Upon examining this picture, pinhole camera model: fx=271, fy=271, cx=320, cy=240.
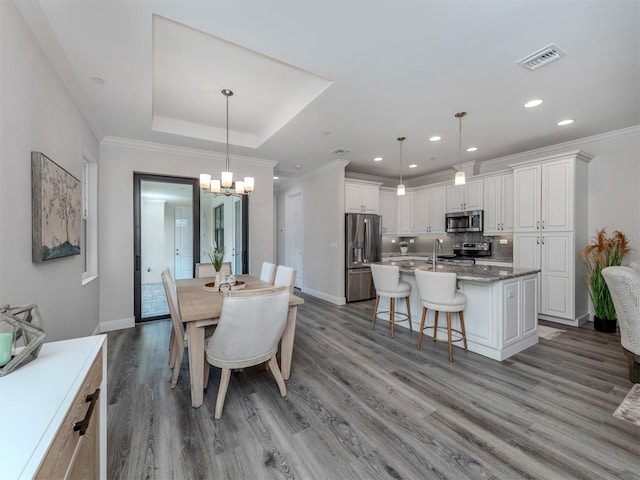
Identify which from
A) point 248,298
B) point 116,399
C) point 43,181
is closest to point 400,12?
point 248,298

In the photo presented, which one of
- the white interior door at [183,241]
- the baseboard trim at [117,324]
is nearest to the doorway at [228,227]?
the white interior door at [183,241]

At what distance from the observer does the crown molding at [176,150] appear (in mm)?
3898

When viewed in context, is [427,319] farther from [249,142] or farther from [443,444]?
[249,142]

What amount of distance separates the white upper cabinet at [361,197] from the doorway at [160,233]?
2740mm

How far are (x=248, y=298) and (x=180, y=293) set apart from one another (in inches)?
48.5

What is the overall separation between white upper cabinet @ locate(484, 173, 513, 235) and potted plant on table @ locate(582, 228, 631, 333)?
1.16m

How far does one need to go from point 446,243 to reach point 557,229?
2196 mm

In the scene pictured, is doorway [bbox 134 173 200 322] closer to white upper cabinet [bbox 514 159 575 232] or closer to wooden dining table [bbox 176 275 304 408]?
wooden dining table [bbox 176 275 304 408]

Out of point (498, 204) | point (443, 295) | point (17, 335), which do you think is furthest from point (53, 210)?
point (498, 204)

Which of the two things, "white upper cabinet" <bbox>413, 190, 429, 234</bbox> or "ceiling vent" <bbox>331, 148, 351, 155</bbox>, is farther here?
"white upper cabinet" <bbox>413, 190, 429, 234</bbox>

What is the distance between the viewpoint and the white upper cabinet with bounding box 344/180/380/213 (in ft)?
17.7

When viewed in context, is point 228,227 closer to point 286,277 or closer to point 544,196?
point 286,277

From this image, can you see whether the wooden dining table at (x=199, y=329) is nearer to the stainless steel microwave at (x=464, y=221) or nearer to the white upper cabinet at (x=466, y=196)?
the stainless steel microwave at (x=464, y=221)

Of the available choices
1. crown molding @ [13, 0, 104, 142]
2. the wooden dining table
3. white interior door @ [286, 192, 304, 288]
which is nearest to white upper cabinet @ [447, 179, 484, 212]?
white interior door @ [286, 192, 304, 288]
